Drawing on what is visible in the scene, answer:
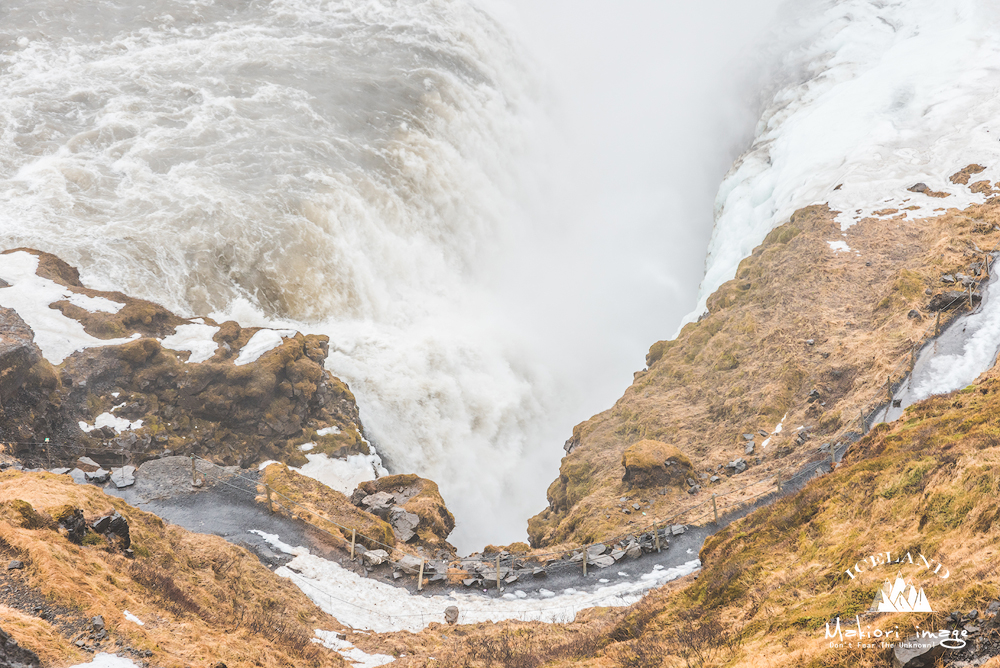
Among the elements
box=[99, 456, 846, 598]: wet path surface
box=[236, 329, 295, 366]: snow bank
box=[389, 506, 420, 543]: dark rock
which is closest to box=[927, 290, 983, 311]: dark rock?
box=[99, 456, 846, 598]: wet path surface

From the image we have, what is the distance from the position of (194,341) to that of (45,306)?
5261 mm

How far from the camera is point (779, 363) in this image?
74.2 ft

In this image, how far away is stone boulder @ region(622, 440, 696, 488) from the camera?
2012 cm

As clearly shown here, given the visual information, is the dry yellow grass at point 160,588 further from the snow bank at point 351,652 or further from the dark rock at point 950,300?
the dark rock at point 950,300

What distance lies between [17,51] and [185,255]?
24600mm

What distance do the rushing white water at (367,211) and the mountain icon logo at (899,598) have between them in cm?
2274

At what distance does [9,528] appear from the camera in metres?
8.70

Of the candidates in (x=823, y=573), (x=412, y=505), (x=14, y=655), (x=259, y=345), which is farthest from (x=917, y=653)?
(x=259, y=345)

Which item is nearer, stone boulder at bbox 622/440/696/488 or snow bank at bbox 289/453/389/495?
stone boulder at bbox 622/440/696/488

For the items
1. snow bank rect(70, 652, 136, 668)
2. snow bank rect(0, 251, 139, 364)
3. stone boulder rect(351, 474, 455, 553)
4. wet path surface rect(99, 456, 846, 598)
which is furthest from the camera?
snow bank rect(0, 251, 139, 364)

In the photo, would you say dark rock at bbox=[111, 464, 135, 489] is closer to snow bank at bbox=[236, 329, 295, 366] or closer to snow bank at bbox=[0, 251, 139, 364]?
snow bank at bbox=[0, 251, 139, 364]

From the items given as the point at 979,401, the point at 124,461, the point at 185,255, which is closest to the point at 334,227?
the point at 185,255

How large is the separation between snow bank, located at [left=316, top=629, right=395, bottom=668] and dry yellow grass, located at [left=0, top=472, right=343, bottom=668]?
0.31 m

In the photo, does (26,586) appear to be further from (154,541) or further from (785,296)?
(785,296)
